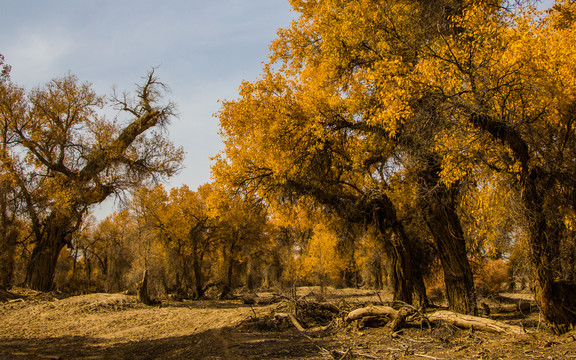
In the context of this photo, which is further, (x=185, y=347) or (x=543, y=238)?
(x=185, y=347)

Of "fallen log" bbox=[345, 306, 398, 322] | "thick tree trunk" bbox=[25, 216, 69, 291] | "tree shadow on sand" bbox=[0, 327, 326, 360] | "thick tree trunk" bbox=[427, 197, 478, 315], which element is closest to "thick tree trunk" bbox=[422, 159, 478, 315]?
"thick tree trunk" bbox=[427, 197, 478, 315]

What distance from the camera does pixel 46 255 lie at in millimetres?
16125

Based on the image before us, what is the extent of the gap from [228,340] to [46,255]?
1307cm

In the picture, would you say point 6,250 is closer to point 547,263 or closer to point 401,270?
point 401,270

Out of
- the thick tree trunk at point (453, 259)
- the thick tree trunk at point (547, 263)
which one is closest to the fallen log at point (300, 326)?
the thick tree trunk at point (453, 259)

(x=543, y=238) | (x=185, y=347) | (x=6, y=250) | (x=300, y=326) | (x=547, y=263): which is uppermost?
(x=543, y=238)

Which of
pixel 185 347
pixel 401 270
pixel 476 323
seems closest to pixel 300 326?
pixel 185 347

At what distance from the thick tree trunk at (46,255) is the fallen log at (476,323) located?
51.5 ft

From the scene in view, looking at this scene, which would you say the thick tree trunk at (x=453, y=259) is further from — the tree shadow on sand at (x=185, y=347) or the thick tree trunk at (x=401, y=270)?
the tree shadow on sand at (x=185, y=347)

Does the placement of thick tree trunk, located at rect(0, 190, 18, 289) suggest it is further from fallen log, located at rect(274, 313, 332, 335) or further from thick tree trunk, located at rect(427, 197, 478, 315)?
thick tree trunk, located at rect(427, 197, 478, 315)

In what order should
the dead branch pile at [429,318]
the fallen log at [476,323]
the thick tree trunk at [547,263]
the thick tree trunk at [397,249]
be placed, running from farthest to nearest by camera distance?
the thick tree trunk at [397,249]
the dead branch pile at [429,318]
the fallen log at [476,323]
the thick tree trunk at [547,263]

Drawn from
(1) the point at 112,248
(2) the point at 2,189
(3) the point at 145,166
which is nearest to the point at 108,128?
(3) the point at 145,166

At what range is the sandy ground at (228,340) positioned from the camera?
525 cm

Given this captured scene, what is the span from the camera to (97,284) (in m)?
36.9
